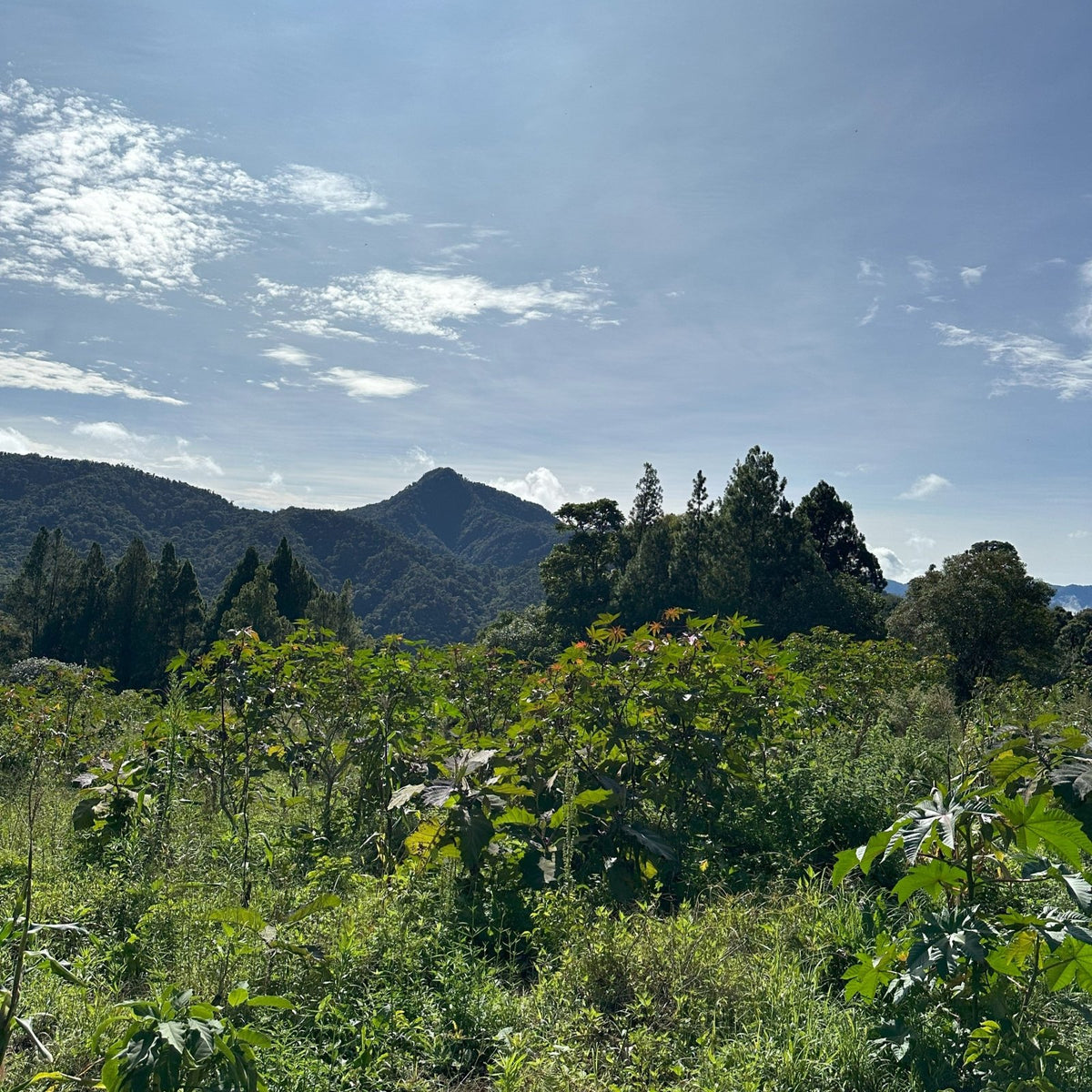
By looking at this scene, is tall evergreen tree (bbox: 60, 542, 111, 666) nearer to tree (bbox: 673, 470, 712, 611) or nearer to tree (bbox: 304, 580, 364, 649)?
tree (bbox: 304, 580, 364, 649)

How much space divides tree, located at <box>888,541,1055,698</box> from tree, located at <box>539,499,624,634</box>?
A: 51.3 ft

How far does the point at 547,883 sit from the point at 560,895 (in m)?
0.18

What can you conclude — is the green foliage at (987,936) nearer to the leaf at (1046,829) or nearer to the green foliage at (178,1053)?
the leaf at (1046,829)

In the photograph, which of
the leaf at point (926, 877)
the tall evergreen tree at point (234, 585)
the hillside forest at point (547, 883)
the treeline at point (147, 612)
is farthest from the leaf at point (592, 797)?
the tall evergreen tree at point (234, 585)

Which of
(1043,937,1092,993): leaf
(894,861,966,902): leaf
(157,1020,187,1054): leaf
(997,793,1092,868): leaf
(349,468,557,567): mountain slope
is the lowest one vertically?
(157,1020,187,1054): leaf

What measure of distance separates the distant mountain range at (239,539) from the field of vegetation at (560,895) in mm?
94946

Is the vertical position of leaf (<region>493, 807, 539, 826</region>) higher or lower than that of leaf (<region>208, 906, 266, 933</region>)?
lower

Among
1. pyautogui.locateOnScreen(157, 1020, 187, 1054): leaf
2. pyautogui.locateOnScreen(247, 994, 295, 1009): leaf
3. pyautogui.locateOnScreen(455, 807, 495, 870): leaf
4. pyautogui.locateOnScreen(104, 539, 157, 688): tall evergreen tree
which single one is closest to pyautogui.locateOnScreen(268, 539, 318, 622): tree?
pyautogui.locateOnScreen(104, 539, 157, 688): tall evergreen tree

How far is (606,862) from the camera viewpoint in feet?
12.4

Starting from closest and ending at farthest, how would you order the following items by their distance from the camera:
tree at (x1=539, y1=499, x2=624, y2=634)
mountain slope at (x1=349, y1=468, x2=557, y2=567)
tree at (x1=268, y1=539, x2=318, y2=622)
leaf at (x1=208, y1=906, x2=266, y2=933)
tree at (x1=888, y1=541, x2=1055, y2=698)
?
leaf at (x1=208, y1=906, x2=266, y2=933)
tree at (x1=888, y1=541, x2=1055, y2=698)
tree at (x1=539, y1=499, x2=624, y2=634)
tree at (x1=268, y1=539, x2=318, y2=622)
mountain slope at (x1=349, y1=468, x2=557, y2=567)

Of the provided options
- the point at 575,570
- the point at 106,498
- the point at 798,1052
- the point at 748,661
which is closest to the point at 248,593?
the point at 575,570

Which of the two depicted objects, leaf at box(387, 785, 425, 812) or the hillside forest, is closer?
the hillside forest

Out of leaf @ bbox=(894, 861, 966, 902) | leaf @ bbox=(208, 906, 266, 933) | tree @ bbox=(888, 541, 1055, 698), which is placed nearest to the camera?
leaf @ bbox=(894, 861, 966, 902)

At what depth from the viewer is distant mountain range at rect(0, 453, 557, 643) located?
352 ft
